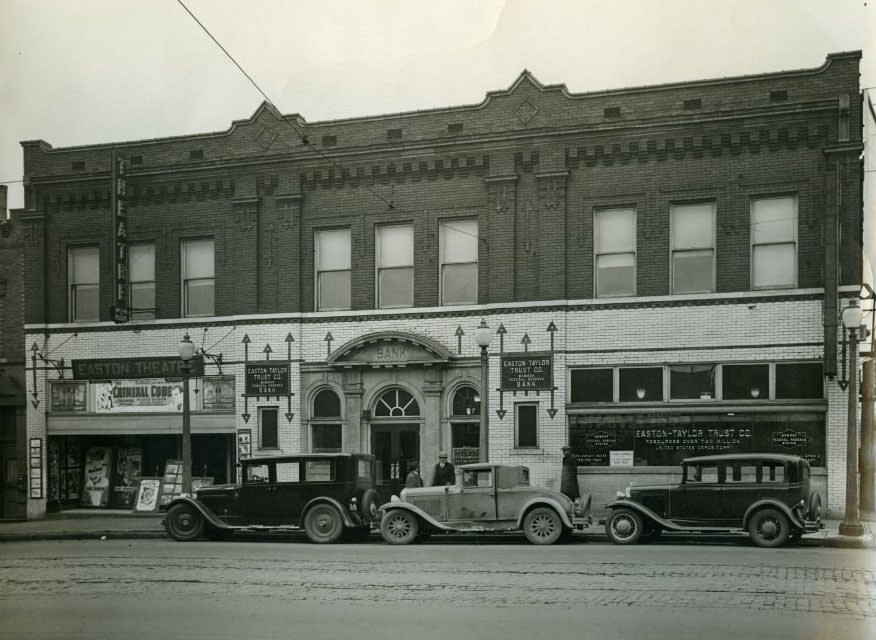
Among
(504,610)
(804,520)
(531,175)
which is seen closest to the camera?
(504,610)

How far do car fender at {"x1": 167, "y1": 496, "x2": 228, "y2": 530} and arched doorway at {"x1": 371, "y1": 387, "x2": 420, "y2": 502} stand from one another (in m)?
4.05

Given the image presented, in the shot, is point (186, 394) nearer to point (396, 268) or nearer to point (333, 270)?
point (333, 270)

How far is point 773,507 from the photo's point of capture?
535 inches

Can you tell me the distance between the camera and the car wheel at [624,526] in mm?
14266

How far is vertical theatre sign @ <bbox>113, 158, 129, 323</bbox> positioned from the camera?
18.5 meters

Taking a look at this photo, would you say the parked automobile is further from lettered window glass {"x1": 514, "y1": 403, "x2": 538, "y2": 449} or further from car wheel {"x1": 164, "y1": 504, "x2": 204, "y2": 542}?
car wheel {"x1": 164, "y1": 504, "x2": 204, "y2": 542}

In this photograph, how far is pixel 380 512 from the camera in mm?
15391

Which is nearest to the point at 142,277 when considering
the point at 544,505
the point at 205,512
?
the point at 205,512

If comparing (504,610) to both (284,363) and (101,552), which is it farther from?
(284,363)

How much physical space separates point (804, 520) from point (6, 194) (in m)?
16.9

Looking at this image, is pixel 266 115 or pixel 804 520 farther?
pixel 266 115

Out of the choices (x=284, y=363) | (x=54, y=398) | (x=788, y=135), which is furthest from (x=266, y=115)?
(x=788, y=135)

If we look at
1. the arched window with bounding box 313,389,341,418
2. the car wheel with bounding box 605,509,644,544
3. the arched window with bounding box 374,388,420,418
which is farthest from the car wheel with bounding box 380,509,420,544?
the arched window with bounding box 313,389,341,418

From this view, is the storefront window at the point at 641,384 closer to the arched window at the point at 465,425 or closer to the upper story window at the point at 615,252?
the upper story window at the point at 615,252
